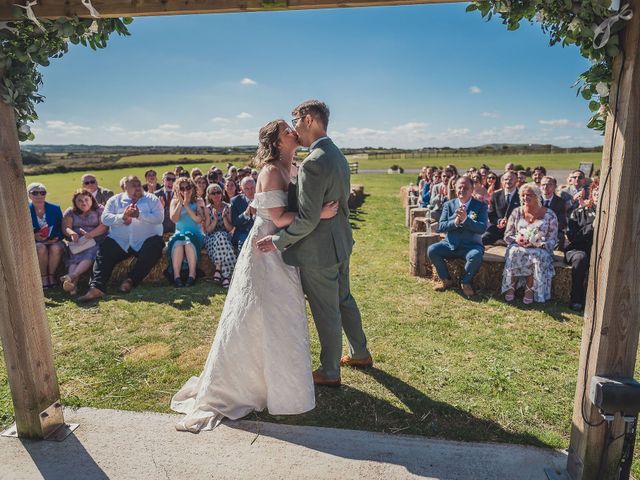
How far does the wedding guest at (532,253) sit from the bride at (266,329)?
398cm

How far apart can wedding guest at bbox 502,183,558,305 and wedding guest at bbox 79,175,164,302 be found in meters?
5.60

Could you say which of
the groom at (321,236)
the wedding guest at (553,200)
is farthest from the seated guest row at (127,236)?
the wedding guest at (553,200)

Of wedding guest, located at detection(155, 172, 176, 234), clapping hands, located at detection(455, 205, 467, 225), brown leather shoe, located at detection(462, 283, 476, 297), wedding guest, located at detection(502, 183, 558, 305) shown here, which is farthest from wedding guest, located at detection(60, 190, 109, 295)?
wedding guest, located at detection(502, 183, 558, 305)

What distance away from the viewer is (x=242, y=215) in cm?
784

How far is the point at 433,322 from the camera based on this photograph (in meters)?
5.65

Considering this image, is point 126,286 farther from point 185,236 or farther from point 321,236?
point 321,236

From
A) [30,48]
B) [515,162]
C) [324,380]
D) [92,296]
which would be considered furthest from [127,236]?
[515,162]

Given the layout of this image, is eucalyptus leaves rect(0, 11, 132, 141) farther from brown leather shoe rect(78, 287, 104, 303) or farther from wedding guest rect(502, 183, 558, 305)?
wedding guest rect(502, 183, 558, 305)

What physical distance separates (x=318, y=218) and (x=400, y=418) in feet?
5.81

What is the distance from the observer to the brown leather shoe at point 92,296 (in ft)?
21.6

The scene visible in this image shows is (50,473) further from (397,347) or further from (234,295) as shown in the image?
(397,347)

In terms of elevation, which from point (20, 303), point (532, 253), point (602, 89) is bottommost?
point (532, 253)

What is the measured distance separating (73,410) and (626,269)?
426 cm

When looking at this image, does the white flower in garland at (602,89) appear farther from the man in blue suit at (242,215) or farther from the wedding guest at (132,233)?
the wedding guest at (132,233)
